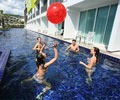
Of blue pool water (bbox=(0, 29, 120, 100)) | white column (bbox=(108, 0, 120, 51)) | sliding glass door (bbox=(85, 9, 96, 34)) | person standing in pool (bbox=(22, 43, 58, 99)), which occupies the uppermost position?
sliding glass door (bbox=(85, 9, 96, 34))

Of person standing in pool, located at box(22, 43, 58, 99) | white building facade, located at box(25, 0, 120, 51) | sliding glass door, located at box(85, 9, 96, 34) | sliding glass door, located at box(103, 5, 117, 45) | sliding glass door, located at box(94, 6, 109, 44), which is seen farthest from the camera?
sliding glass door, located at box(85, 9, 96, 34)

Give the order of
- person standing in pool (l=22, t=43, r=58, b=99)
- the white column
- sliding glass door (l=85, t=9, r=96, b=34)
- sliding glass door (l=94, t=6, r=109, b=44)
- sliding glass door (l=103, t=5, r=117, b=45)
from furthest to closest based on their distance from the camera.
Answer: sliding glass door (l=85, t=9, r=96, b=34)
sliding glass door (l=94, t=6, r=109, b=44)
sliding glass door (l=103, t=5, r=117, b=45)
the white column
person standing in pool (l=22, t=43, r=58, b=99)

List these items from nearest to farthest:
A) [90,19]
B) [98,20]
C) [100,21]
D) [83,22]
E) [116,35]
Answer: [116,35], [100,21], [98,20], [90,19], [83,22]

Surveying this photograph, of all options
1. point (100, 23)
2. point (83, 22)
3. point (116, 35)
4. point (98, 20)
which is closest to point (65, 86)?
point (116, 35)

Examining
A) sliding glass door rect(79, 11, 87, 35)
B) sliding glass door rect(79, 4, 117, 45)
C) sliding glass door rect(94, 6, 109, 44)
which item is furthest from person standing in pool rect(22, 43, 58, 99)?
sliding glass door rect(79, 11, 87, 35)

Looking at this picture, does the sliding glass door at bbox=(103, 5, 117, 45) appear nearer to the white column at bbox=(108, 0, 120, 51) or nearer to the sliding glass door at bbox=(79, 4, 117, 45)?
the sliding glass door at bbox=(79, 4, 117, 45)

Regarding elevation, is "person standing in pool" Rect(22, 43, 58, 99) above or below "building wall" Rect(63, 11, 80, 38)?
below

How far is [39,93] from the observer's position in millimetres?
Answer: 2451

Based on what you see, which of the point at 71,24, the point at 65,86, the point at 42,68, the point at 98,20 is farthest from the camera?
the point at 71,24

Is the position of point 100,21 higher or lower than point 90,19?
lower

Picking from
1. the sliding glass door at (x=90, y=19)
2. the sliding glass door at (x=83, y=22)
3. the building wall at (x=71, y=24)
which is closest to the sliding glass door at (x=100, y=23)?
the sliding glass door at (x=90, y=19)

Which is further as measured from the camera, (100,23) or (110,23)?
(100,23)

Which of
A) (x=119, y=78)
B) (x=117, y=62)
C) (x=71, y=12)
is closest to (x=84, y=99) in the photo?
(x=119, y=78)

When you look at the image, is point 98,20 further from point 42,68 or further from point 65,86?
point 42,68
